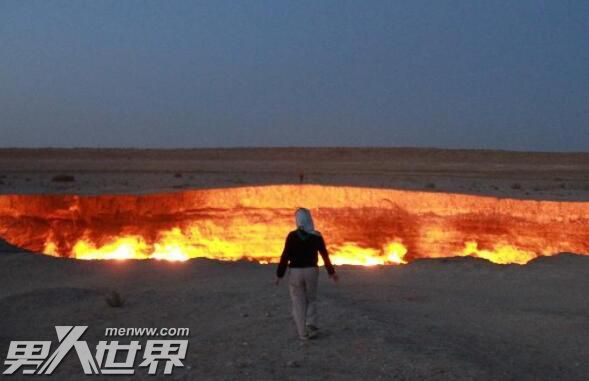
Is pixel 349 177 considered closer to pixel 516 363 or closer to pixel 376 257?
pixel 376 257

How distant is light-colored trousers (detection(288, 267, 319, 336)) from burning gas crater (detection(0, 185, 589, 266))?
1106cm

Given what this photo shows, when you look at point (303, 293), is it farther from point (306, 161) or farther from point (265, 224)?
point (306, 161)

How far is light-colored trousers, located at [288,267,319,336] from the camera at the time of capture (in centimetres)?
796

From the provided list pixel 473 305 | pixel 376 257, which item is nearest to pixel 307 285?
pixel 473 305

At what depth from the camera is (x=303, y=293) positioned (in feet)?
26.5

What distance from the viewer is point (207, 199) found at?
20.0 metres

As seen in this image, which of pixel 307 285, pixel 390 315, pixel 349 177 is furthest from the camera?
pixel 349 177

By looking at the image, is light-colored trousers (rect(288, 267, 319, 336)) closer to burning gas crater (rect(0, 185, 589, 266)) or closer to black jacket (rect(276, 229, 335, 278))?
black jacket (rect(276, 229, 335, 278))

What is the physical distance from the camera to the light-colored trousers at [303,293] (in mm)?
7959

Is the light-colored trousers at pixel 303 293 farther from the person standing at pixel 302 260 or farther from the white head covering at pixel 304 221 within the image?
the white head covering at pixel 304 221

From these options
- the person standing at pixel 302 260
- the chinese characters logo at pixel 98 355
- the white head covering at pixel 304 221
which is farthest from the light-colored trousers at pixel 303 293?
the chinese characters logo at pixel 98 355

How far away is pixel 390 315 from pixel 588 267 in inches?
274

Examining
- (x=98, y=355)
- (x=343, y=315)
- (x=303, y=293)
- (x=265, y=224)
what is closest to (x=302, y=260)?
(x=303, y=293)

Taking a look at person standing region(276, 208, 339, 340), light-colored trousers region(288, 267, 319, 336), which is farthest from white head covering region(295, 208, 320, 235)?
light-colored trousers region(288, 267, 319, 336)
